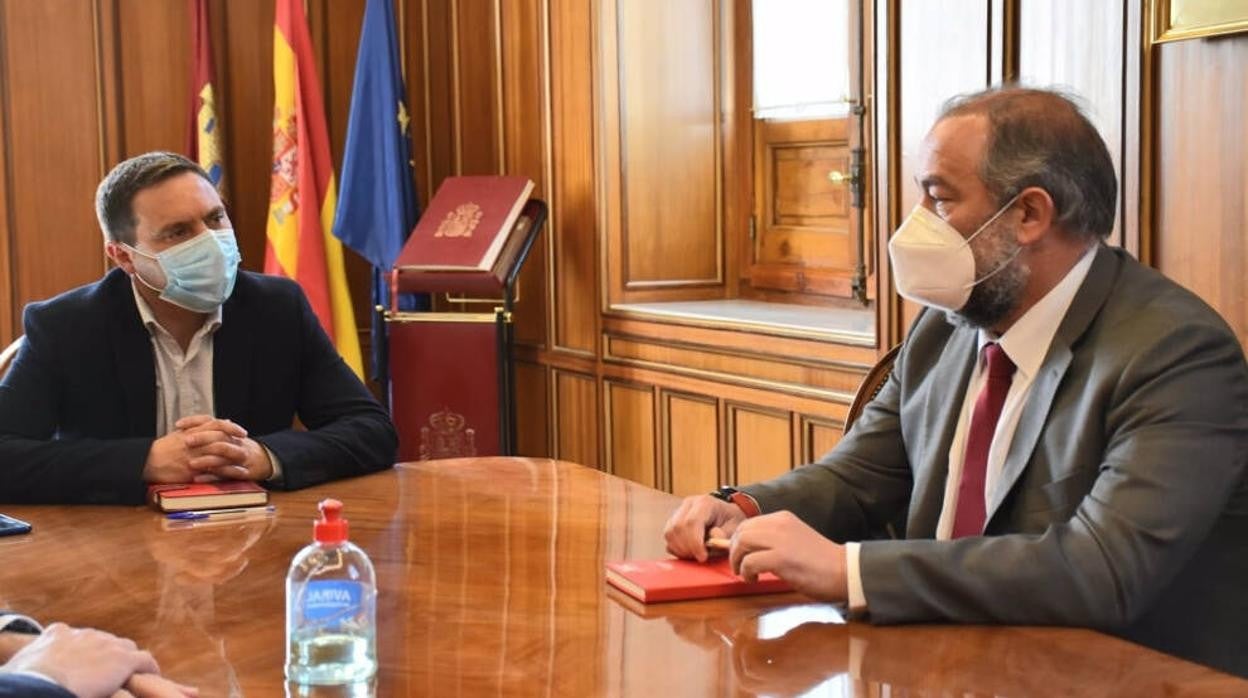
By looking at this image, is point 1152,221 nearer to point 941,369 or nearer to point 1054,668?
point 941,369

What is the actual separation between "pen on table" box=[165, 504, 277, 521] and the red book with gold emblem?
263 centimetres

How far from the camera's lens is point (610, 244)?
5223 millimetres

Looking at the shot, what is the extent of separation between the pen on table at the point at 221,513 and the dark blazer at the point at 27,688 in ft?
3.15

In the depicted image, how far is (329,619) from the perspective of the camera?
1.52 m

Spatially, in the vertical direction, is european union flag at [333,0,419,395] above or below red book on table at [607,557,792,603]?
above

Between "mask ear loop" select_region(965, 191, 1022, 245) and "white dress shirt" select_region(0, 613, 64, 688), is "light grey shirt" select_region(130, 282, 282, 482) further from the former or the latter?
"mask ear loop" select_region(965, 191, 1022, 245)

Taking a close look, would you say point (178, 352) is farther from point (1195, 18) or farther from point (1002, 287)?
point (1195, 18)

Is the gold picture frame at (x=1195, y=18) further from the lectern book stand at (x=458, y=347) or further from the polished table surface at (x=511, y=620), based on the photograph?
the lectern book stand at (x=458, y=347)

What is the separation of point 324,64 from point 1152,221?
386cm

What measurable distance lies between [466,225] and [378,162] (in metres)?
0.63

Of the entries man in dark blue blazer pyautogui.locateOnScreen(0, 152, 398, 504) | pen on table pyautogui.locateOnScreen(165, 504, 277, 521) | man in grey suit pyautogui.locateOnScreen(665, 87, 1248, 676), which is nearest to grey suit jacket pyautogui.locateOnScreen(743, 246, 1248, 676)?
man in grey suit pyautogui.locateOnScreen(665, 87, 1248, 676)

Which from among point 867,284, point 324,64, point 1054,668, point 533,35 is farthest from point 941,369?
point 324,64

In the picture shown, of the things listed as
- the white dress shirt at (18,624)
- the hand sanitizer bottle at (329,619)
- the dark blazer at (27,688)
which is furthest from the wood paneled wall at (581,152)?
the dark blazer at (27,688)

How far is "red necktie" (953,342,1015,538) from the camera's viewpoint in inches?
81.0
